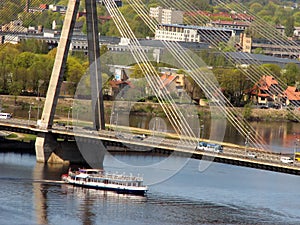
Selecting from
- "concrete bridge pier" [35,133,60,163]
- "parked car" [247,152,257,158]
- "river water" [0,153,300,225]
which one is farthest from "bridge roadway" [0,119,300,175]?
"river water" [0,153,300,225]

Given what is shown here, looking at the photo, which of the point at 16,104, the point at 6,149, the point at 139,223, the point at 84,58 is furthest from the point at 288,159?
the point at 84,58

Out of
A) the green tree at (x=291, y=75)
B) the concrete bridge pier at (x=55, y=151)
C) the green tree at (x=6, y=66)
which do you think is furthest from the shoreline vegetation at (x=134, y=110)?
the concrete bridge pier at (x=55, y=151)

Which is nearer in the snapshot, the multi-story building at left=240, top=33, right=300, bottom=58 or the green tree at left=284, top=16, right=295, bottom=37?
the multi-story building at left=240, top=33, right=300, bottom=58

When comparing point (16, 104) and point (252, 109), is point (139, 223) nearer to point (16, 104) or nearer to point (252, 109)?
point (16, 104)

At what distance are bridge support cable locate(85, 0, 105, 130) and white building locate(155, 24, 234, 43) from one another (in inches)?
1035

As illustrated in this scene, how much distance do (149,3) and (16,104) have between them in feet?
118

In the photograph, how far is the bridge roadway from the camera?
27.0 m

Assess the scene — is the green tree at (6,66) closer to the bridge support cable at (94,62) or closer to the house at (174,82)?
the house at (174,82)

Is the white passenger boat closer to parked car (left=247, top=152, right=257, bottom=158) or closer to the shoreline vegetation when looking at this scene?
parked car (left=247, top=152, right=257, bottom=158)

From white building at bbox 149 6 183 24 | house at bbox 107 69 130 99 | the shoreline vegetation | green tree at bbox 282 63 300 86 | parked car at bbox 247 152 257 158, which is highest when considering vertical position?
white building at bbox 149 6 183 24

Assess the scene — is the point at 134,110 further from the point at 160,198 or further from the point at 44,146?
the point at 160,198

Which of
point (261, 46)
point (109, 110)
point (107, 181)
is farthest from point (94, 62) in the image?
point (261, 46)

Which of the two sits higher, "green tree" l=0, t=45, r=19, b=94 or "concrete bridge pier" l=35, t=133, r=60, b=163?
"green tree" l=0, t=45, r=19, b=94

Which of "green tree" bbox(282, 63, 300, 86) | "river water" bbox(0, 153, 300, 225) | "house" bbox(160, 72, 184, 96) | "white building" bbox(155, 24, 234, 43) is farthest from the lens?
"white building" bbox(155, 24, 234, 43)
